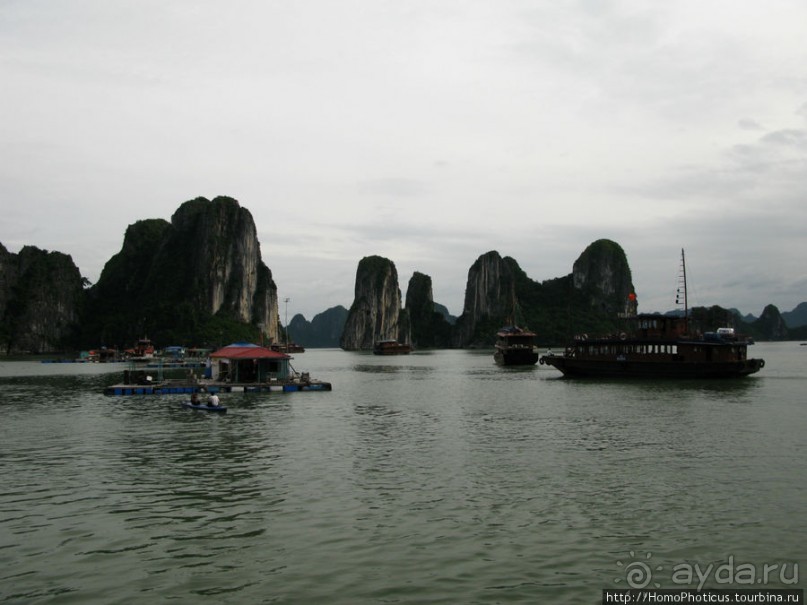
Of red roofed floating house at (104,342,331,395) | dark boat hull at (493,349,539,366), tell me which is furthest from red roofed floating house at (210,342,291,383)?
dark boat hull at (493,349,539,366)

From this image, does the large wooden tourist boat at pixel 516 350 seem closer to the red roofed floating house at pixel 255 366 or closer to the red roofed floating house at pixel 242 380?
the red roofed floating house at pixel 242 380

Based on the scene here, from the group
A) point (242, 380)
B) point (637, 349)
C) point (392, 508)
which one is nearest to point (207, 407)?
point (242, 380)

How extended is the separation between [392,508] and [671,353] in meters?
59.5

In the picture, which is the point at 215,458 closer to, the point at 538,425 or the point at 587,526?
the point at 587,526

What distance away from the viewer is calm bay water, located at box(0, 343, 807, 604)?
42.8ft

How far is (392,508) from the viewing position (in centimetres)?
1833

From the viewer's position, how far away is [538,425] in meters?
36.1

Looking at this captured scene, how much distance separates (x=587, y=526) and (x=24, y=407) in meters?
44.8

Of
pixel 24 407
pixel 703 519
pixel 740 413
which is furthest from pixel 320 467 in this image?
pixel 24 407

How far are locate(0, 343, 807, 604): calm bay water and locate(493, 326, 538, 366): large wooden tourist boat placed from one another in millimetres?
76141

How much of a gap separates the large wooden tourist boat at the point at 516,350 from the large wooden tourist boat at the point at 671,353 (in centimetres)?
4009

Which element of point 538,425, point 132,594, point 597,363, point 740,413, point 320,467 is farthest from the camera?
point 597,363

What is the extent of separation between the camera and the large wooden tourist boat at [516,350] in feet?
376

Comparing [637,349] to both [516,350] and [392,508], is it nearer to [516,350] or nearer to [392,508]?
[516,350]
